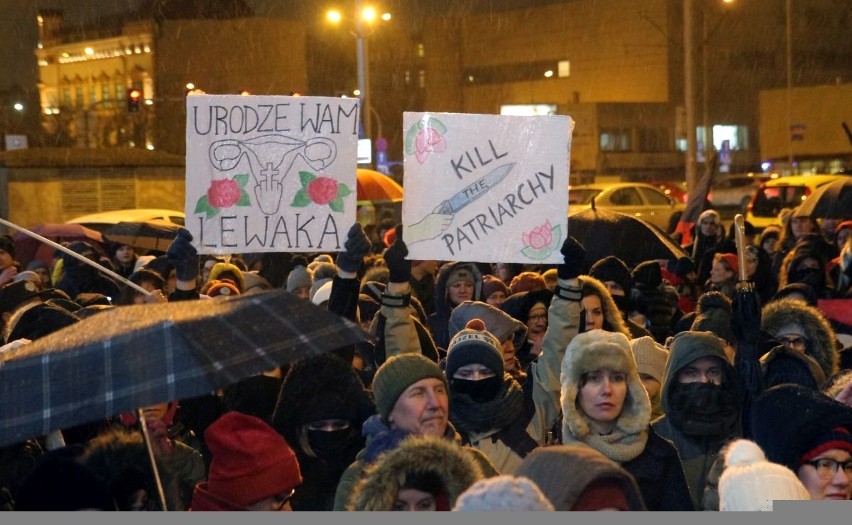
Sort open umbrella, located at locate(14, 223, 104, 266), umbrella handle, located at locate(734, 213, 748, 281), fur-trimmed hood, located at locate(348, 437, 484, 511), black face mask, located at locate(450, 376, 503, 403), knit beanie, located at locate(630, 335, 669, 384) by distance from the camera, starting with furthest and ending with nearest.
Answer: open umbrella, located at locate(14, 223, 104, 266) → knit beanie, located at locate(630, 335, 669, 384) → umbrella handle, located at locate(734, 213, 748, 281) → black face mask, located at locate(450, 376, 503, 403) → fur-trimmed hood, located at locate(348, 437, 484, 511)

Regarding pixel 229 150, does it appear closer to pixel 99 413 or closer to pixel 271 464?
pixel 271 464

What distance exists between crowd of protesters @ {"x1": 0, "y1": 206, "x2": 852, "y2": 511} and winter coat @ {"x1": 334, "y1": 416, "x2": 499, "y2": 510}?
10 millimetres

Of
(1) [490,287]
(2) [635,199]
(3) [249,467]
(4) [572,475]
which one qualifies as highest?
(2) [635,199]

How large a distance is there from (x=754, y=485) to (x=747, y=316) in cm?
206

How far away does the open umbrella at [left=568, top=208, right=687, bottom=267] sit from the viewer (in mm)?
9484

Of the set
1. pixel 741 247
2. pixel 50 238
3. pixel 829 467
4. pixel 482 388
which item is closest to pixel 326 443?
pixel 482 388

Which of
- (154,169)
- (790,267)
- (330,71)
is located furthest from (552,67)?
(790,267)

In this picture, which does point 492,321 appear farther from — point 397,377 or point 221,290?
point 221,290

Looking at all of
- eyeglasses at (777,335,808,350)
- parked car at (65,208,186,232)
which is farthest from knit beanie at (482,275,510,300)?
parked car at (65,208,186,232)

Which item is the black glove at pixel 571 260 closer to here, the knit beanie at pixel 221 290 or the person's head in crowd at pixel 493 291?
the person's head in crowd at pixel 493 291

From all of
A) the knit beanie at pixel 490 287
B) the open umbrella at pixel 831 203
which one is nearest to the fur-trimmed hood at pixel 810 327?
the knit beanie at pixel 490 287

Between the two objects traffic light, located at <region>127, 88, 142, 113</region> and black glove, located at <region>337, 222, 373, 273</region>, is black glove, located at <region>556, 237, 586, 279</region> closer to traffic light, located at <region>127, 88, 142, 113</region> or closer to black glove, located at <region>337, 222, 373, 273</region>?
black glove, located at <region>337, 222, 373, 273</region>

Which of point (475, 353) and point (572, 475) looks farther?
point (475, 353)

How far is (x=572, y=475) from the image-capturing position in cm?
329
